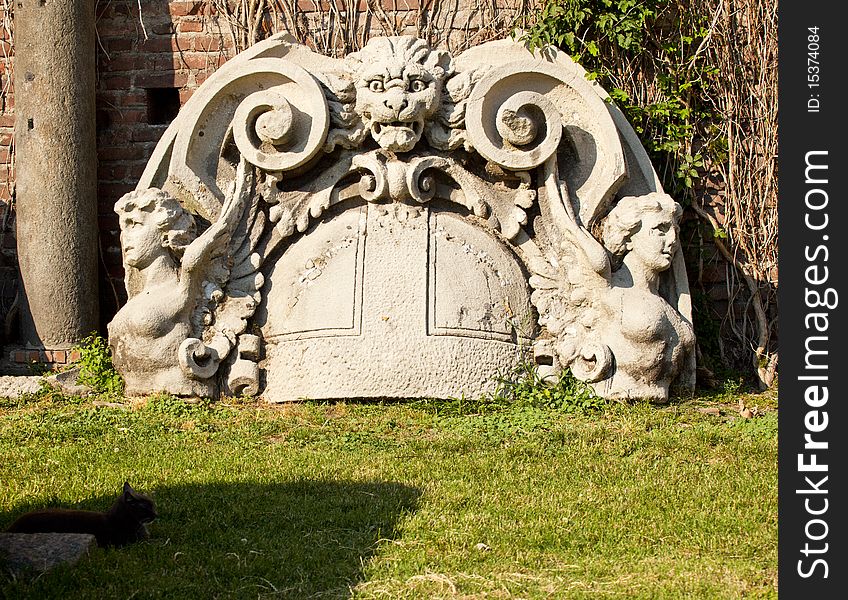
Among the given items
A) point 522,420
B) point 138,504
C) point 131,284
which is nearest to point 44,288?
point 131,284

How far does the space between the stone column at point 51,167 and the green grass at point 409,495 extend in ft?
3.51

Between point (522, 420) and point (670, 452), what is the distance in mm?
782

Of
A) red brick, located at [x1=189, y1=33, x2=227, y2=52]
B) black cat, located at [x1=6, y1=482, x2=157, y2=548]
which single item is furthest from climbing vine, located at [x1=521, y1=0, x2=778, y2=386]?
black cat, located at [x1=6, y1=482, x2=157, y2=548]

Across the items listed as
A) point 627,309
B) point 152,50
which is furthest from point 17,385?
point 627,309

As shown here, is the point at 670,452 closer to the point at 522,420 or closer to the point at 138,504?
the point at 522,420

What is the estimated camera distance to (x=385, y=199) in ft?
19.6

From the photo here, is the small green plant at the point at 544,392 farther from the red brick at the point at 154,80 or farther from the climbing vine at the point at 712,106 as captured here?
the red brick at the point at 154,80

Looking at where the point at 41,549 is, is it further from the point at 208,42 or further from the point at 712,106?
the point at 712,106

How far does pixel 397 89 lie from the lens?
574 centimetres

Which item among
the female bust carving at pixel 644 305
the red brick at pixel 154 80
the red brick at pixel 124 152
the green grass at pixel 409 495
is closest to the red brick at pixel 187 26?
the red brick at pixel 154 80

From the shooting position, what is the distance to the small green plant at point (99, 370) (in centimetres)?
604

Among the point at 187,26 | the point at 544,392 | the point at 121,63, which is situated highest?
the point at 187,26

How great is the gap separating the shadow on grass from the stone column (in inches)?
115

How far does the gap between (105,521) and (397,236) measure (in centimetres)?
265
